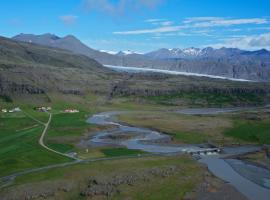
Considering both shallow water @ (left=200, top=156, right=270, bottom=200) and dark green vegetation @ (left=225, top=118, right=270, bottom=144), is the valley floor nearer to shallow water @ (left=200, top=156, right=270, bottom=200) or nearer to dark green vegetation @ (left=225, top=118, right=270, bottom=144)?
dark green vegetation @ (left=225, top=118, right=270, bottom=144)

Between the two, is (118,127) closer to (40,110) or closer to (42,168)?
(40,110)

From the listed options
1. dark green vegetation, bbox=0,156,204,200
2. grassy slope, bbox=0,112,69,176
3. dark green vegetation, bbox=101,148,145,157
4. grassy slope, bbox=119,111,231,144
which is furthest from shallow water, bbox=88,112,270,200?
grassy slope, bbox=0,112,69,176

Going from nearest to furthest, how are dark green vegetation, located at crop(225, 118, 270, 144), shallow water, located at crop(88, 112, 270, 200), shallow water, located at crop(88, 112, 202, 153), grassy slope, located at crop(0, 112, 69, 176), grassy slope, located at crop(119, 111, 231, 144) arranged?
1. shallow water, located at crop(88, 112, 270, 200)
2. grassy slope, located at crop(0, 112, 69, 176)
3. shallow water, located at crop(88, 112, 202, 153)
4. dark green vegetation, located at crop(225, 118, 270, 144)
5. grassy slope, located at crop(119, 111, 231, 144)

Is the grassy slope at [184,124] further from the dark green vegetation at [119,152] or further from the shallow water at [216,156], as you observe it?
the dark green vegetation at [119,152]

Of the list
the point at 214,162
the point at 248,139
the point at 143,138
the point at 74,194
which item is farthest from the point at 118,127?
the point at 74,194

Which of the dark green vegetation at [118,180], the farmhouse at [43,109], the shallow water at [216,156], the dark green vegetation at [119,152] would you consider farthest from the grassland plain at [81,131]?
the dark green vegetation at [118,180]

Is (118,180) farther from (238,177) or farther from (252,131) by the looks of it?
(252,131)

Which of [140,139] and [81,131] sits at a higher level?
[81,131]

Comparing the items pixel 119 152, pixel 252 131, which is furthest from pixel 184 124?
pixel 119 152
